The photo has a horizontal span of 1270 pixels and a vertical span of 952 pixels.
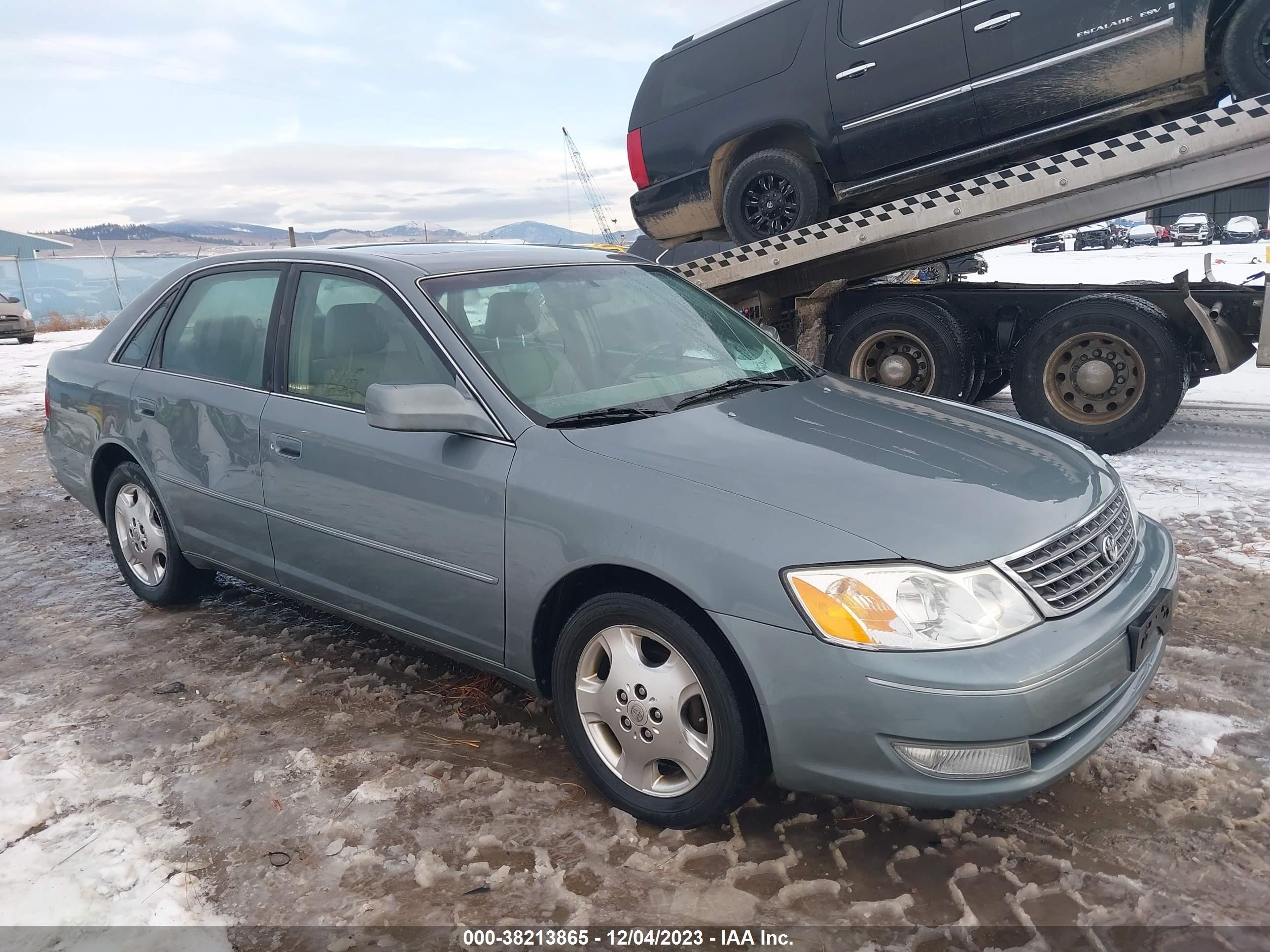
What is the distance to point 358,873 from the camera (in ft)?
8.43

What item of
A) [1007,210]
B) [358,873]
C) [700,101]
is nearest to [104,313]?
[700,101]

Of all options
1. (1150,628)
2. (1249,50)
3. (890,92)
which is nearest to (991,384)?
(890,92)

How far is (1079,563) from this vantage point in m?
2.53

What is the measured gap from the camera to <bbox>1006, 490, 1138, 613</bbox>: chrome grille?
7.86ft

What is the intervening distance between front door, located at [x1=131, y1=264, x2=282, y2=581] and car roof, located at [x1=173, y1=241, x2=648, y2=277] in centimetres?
9

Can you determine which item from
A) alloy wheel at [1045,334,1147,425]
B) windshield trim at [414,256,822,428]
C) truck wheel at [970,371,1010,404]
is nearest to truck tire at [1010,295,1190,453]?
alloy wheel at [1045,334,1147,425]

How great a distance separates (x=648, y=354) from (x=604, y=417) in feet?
1.74

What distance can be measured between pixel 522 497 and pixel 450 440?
37cm

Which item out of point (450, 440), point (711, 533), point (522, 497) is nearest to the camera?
point (711, 533)

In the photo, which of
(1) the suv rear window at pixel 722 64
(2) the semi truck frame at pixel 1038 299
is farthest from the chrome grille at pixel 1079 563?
(1) the suv rear window at pixel 722 64

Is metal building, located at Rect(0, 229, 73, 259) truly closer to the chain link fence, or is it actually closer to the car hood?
the chain link fence

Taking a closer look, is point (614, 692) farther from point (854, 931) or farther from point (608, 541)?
point (854, 931)

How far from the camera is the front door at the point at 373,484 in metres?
2.98

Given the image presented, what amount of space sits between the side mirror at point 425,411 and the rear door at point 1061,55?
14.9 ft
